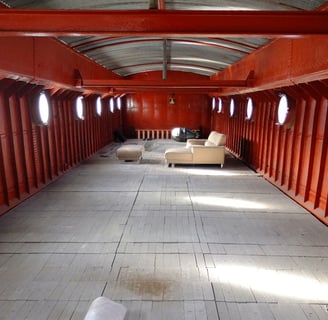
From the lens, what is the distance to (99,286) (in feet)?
11.1

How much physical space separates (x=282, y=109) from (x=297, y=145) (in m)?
1.10

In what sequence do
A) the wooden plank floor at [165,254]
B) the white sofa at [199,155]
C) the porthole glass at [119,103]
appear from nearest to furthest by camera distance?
the wooden plank floor at [165,254], the white sofa at [199,155], the porthole glass at [119,103]

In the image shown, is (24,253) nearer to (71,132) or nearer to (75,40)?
(75,40)

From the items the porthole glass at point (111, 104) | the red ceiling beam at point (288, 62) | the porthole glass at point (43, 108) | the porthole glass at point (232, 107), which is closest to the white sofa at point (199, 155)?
the red ceiling beam at point (288, 62)

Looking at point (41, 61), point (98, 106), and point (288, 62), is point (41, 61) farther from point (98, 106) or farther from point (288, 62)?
point (98, 106)

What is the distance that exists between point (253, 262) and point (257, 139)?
606 centimetres

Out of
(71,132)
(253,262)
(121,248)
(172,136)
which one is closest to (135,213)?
(121,248)

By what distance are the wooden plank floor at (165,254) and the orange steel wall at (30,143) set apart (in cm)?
39

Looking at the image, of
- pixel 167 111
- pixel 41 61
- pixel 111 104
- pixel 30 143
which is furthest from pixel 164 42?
pixel 167 111

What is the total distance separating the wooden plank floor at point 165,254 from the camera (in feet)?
10.1

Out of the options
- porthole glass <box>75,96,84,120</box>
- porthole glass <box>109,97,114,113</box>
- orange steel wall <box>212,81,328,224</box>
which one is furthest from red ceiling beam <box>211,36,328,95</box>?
porthole glass <box>109,97,114,113</box>

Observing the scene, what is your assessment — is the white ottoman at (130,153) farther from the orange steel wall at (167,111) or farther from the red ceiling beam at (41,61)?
the orange steel wall at (167,111)

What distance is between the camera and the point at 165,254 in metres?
4.09

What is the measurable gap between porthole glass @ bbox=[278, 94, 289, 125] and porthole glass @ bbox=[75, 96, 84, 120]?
6.08m
